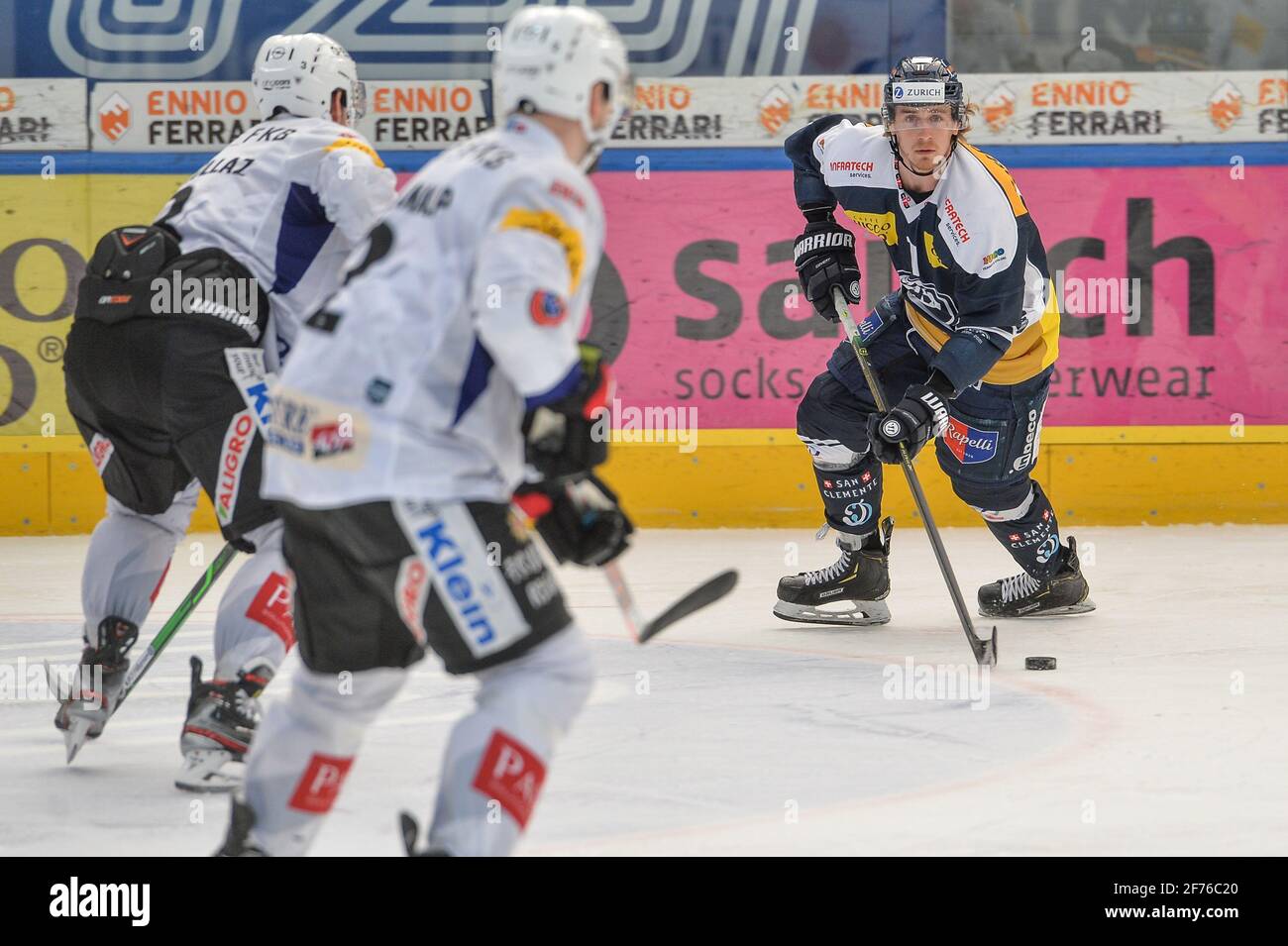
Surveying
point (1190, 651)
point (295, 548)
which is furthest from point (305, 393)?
point (1190, 651)

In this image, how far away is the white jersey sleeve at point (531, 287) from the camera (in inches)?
92.3

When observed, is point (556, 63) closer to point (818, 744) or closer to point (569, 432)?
point (569, 432)

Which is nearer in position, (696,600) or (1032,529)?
(696,600)

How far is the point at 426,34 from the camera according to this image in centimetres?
777

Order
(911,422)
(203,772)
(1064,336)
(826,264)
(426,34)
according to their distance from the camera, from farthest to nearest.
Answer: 1. (426,34)
2. (1064,336)
3. (826,264)
4. (911,422)
5. (203,772)

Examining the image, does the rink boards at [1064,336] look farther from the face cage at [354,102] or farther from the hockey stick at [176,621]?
the hockey stick at [176,621]

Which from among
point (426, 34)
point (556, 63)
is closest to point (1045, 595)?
point (556, 63)

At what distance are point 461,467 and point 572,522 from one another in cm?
18

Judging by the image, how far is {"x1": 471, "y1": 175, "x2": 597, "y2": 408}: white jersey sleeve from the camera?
234 cm

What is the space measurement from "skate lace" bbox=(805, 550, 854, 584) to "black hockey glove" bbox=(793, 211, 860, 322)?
70cm

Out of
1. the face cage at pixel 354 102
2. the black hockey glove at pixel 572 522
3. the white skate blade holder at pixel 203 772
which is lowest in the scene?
the white skate blade holder at pixel 203 772

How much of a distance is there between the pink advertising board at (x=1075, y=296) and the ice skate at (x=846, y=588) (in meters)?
2.09

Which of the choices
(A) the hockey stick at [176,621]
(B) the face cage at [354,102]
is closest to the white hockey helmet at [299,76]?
(B) the face cage at [354,102]

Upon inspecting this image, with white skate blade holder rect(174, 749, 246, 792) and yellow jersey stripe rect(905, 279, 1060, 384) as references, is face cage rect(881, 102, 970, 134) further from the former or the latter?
white skate blade holder rect(174, 749, 246, 792)
